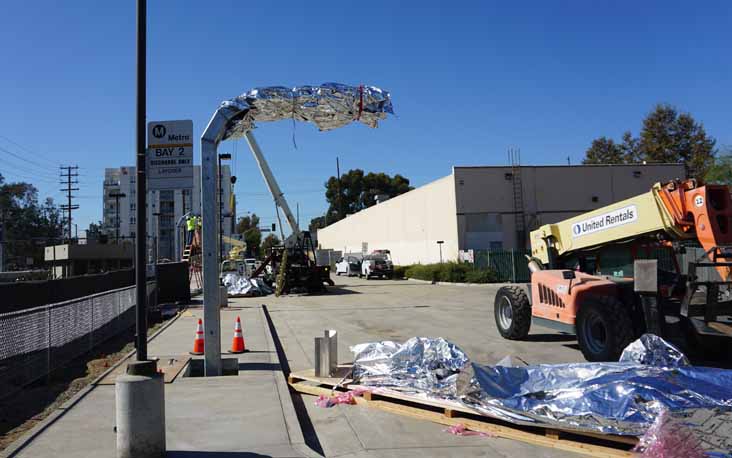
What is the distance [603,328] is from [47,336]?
9.43 metres

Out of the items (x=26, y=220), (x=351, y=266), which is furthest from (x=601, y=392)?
(x=26, y=220)

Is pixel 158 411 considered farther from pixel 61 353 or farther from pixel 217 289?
pixel 61 353

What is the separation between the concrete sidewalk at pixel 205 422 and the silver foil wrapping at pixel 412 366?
4.27 feet

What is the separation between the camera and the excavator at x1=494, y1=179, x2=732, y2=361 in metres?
9.20

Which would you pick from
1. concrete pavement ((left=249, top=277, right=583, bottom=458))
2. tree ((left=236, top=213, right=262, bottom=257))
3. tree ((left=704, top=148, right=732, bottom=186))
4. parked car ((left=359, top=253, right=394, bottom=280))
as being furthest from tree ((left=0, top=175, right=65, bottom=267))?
tree ((left=704, top=148, right=732, bottom=186))

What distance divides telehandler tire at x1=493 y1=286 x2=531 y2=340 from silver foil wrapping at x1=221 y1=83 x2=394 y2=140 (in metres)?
5.54

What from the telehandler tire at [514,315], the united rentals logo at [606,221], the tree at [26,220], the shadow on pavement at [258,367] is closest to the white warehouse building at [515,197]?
the telehandler tire at [514,315]

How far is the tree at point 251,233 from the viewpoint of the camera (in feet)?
427

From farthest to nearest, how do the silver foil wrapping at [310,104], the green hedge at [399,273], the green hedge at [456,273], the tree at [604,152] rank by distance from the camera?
the tree at [604,152], the green hedge at [399,273], the green hedge at [456,273], the silver foil wrapping at [310,104]

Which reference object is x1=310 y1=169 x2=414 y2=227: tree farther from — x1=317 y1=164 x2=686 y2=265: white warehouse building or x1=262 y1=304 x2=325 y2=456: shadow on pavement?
x1=262 y1=304 x2=325 y2=456: shadow on pavement

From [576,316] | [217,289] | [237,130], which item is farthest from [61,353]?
[576,316]

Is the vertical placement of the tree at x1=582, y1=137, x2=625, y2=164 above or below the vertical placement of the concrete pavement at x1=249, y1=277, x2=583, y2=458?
above

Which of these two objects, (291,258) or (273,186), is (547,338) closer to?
(291,258)

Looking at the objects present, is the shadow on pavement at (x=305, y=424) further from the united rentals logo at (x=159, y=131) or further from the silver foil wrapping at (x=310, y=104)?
the silver foil wrapping at (x=310, y=104)
